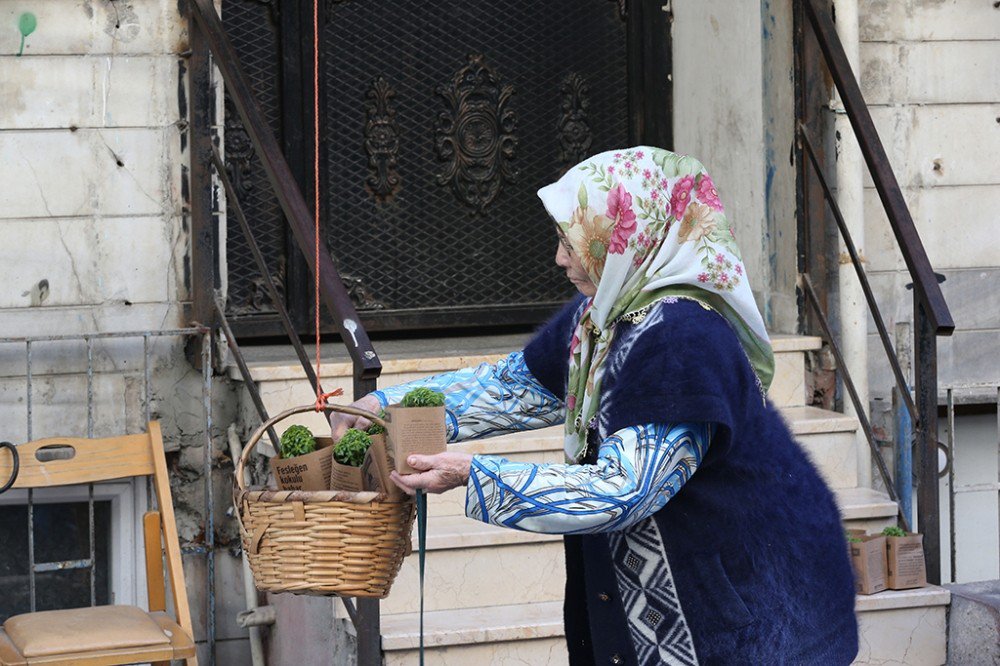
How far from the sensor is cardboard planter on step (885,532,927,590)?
4.64 m

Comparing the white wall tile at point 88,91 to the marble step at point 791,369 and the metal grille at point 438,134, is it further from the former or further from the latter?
the marble step at point 791,369

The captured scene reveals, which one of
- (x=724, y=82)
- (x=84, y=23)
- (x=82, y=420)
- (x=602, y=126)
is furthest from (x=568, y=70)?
(x=82, y=420)

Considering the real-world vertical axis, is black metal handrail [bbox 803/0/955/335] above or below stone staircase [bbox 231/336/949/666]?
above

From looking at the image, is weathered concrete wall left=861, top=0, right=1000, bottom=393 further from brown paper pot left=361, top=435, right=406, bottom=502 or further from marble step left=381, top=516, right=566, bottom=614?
brown paper pot left=361, top=435, right=406, bottom=502

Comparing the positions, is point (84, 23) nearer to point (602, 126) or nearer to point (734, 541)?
point (602, 126)

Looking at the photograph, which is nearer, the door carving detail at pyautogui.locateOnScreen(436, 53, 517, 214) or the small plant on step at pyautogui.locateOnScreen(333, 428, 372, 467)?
the small plant on step at pyautogui.locateOnScreen(333, 428, 372, 467)

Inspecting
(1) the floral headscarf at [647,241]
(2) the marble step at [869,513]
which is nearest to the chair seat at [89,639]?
(1) the floral headscarf at [647,241]

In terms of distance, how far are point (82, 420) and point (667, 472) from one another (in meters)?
2.96

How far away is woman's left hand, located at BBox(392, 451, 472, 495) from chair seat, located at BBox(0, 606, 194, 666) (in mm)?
1710

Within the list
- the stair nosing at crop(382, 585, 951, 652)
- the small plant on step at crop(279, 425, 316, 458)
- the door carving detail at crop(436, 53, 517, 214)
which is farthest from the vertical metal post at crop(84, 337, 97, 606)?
the small plant on step at crop(279, 425, 316, 458)

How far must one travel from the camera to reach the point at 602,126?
6270 millimetres

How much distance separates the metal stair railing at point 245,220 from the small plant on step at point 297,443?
1.09 ft

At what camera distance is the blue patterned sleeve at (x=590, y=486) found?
250 centimetres

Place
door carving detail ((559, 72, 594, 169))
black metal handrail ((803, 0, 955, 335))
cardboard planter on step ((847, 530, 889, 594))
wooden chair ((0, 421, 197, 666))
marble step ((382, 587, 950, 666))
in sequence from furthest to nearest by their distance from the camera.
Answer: door carving detail ((559, 72, 594, 169)) < black metal handrail ((803, 0, 955, 335)) < cardboard planter on step ((847, 530, 889, 594)) < marble step ((382, 587, 950, 666)) < wooden chair ((0, 421, 197, 666))
